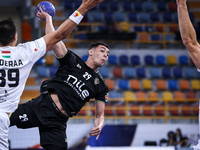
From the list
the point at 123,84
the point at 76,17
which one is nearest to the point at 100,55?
the point at 76,17

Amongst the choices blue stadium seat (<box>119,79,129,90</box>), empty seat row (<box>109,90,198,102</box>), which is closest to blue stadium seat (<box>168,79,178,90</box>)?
empty seat row (<box>109,90,198,102</box>)

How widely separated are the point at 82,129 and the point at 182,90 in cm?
640

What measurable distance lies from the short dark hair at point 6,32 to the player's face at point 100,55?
181cm

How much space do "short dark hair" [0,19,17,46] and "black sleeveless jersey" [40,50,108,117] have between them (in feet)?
4.21

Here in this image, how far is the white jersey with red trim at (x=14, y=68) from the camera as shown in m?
3.75

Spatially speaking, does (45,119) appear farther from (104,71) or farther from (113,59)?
→ (113,59)

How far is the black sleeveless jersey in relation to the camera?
4.90 meters

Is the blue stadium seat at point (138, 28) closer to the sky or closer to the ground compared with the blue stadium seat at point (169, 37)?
closer to the sky

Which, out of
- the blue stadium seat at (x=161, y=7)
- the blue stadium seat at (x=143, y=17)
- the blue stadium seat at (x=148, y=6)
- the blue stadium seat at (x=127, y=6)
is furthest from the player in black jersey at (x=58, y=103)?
the blue stadium seat at (x=161, y=7)

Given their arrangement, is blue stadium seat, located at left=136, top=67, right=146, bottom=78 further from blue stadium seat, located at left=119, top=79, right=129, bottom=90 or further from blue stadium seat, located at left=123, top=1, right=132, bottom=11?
blue stadium seat, located at left=123, top=1, right=132, bottom=11

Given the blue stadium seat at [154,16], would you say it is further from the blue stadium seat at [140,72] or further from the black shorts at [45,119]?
the black shorts at [45,119]

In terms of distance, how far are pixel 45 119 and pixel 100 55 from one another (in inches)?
52.1

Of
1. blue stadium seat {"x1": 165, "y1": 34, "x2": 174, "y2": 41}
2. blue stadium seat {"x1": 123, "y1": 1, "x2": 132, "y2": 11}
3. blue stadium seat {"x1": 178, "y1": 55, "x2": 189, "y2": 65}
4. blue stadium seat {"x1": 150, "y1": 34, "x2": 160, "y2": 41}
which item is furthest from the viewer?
blue stadium seat {"x1": 123, "y1": 1, "x2": 132, "y2": 11}

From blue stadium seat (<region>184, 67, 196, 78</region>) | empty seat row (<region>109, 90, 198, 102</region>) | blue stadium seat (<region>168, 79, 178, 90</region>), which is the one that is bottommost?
empty seat row (<region>109, 90, 198, 102</region>)
